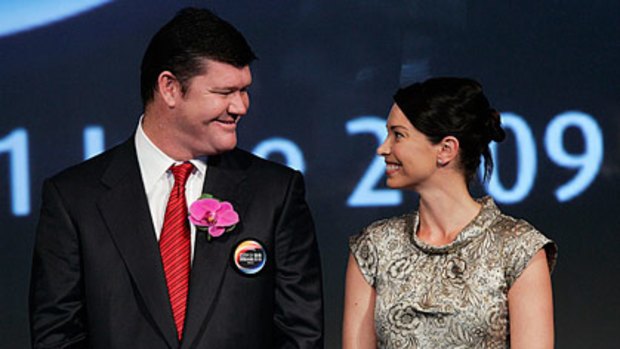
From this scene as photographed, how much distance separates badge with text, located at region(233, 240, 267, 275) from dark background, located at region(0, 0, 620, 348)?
142 cm

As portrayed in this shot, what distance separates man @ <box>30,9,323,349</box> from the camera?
235cm

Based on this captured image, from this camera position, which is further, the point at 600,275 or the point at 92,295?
the point at 600,275

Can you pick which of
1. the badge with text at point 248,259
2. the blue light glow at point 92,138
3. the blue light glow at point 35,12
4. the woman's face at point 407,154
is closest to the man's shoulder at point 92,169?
the badge with text at point 248,259

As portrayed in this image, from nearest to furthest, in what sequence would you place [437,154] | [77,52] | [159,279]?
[159,279] → [437,154] → [77,52]

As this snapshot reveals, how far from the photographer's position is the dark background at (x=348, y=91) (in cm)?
374

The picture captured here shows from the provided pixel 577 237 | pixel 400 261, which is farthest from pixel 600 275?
pixel 400 261

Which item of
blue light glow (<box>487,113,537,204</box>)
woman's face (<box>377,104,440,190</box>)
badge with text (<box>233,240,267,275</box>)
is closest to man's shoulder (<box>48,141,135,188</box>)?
badge with text (<box>233,240,267,275</box>)

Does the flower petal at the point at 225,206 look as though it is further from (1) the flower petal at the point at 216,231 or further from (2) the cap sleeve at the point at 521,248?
(2) the cap sleeve at the point at 521,248

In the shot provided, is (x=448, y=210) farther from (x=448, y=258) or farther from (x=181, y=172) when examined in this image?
(x=181, y=172)

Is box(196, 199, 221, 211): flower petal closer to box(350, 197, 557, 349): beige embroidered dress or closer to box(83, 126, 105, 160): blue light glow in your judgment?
box(350, 197, 557, 349): beige embroidered dress

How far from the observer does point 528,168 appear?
3.85 meters

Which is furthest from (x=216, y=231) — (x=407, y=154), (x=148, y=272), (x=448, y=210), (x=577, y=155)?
(x=577, y=155)

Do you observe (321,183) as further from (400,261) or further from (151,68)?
(151,68)

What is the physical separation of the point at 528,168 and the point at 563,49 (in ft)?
1.52
